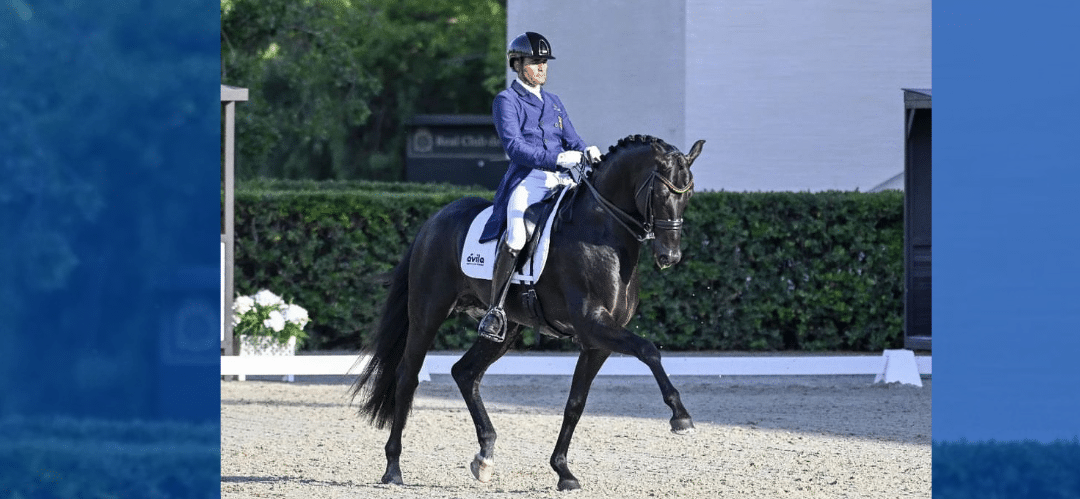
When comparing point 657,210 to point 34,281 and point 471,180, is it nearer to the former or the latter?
point 34,281

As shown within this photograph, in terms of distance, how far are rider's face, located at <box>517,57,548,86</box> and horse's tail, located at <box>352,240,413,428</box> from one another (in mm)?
1350

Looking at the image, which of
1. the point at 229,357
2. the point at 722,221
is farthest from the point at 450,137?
the point at 229,357

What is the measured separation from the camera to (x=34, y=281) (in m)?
5.61

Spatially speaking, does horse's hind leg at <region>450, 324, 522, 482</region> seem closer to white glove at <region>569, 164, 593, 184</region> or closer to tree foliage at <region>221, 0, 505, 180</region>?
white glove at <region>569, 164, 593, 184</region>

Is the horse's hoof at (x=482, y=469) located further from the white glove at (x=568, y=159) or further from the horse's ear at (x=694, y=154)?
the horse's ear at (x=694, y=154)

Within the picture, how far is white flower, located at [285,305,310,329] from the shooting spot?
13.8 meters

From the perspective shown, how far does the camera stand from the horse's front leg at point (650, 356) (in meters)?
6.73

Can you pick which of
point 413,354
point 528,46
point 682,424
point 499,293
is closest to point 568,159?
point 528,46

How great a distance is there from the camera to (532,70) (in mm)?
8047

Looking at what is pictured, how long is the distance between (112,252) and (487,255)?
2.85m

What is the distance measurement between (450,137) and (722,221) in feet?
50.3

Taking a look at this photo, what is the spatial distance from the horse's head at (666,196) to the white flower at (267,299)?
7.19 metres

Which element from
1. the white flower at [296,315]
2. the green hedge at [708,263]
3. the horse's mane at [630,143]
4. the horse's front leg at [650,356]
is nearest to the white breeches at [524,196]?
the horse's mane at [630,143]

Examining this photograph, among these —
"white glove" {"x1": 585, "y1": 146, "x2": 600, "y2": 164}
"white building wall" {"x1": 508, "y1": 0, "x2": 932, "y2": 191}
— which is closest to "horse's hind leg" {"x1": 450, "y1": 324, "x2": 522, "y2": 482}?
"white glove" {"x1": 585, "y1": 146, "x2": 600, "y2": 164}
